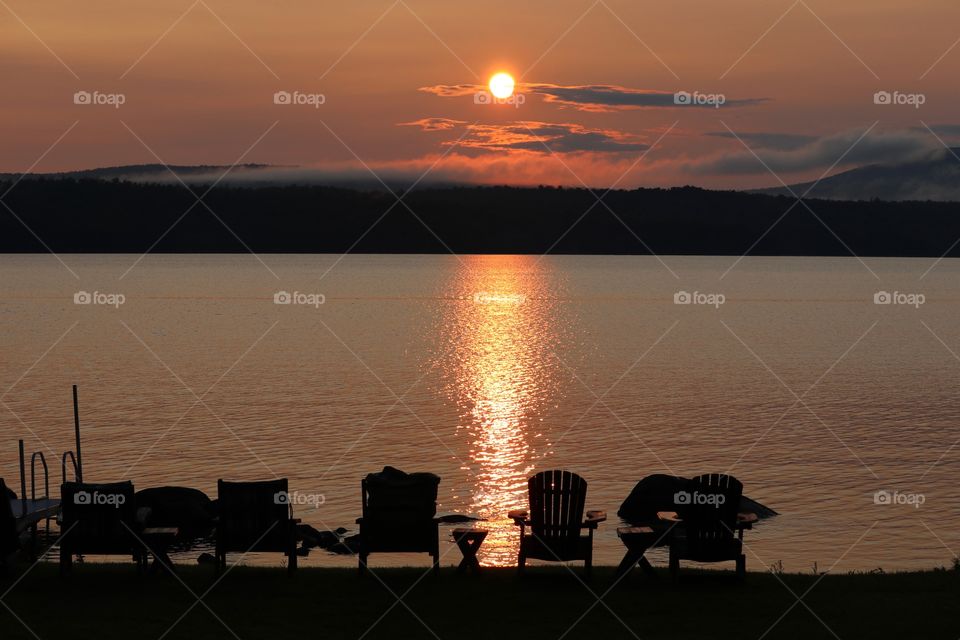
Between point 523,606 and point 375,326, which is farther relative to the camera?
point 375,326

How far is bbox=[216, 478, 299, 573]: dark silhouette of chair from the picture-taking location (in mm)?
13656

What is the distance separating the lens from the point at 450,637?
11.1m

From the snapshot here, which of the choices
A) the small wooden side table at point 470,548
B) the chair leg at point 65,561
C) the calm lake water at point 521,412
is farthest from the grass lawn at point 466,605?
the calm lake water at point 521,412

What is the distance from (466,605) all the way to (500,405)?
40.3m

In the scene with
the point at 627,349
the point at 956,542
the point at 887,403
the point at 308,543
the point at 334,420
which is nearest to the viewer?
the point at 308,543

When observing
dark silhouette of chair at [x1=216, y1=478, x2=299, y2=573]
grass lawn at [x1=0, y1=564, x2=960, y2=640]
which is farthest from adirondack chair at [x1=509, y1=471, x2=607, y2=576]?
dark silhouette of chair at [x1=216, y1=478, x2=299, y2=573]

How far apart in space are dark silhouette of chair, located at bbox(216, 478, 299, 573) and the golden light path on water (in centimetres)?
894

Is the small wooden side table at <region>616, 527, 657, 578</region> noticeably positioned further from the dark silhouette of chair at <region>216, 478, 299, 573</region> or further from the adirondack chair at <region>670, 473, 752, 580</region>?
the dark silhouette of chair at <region>216, 478, 299, 573</region>

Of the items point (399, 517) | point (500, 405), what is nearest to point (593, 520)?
point (399, 517)

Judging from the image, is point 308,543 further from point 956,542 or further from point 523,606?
point 956,542

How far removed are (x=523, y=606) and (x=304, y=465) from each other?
76.2 feet

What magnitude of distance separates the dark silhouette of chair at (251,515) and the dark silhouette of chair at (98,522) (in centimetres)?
98

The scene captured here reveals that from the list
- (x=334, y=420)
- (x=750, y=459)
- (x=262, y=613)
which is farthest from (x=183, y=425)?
(x=262, y=613)

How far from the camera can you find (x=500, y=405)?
172ft
